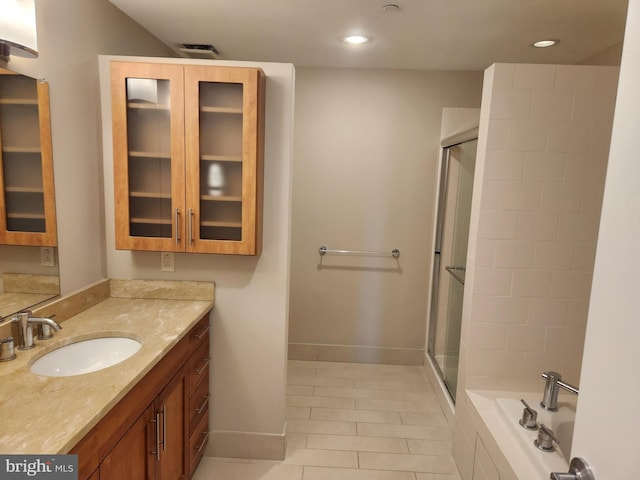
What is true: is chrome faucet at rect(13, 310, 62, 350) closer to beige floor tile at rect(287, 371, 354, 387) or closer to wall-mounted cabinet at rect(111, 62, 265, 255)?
wall-mounted cabinet at rect(111, 62, 265, 255)

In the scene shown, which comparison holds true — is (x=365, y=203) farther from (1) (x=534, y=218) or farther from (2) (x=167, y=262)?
(2) (x=167, y=262)

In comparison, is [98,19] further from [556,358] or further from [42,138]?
[556,358]

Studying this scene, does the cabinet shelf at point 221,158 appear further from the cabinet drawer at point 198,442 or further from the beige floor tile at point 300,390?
the beige floor tile at point 300,390

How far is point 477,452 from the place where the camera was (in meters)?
2.11

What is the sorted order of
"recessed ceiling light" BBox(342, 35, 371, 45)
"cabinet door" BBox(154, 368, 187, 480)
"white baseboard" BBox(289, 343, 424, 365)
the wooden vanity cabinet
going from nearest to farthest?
the wooden vanity cabinet → "cabinet door" BBox(154, 368, 187, 480) → "recessed ceiling light" BBox(342, 35, 371, 45) → "white baseboard" BBox(289, 343, 424, 365)

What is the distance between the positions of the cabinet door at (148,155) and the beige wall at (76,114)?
184 millimetres

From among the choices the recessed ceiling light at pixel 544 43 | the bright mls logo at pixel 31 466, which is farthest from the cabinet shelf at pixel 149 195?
the recessed ceiling light at pixel 544 43

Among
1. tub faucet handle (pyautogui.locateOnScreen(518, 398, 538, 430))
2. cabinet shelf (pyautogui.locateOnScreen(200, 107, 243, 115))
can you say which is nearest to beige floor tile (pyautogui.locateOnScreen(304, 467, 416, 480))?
tub faucet handle (pyautogui.locateOnScreen(518, 398, 538, 430))

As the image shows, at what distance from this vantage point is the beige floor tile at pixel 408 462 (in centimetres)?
237

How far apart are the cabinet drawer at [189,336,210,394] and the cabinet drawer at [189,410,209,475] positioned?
9.6 inches

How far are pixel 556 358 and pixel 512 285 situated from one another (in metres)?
0.49

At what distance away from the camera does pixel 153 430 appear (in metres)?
1.62

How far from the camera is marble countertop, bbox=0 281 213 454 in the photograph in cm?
108

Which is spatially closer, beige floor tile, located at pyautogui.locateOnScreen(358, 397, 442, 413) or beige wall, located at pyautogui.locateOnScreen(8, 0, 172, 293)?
beige wall, located at pyautogui.locateOnScreen(8, 0, 172, 293)
